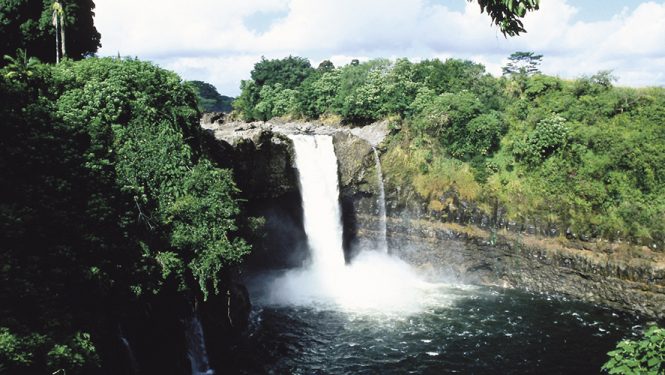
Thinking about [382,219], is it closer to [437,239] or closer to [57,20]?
[437,239]

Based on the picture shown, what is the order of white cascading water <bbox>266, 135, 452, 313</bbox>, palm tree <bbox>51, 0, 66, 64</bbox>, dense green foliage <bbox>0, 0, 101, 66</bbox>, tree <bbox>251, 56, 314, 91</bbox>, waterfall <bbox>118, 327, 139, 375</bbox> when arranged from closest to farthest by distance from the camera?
waterfall <bbox>118, 327, 139, 375</bbox> → palm tree <bbox>51, 0, 66, 64</bbox> → dense green foliage <bbox>0, 0, 101, 66</bbox> → white cascading water <bbox>266, 135, 452, 313</bbox> → tree <bbox>251, 56, 314, 91</bbox>

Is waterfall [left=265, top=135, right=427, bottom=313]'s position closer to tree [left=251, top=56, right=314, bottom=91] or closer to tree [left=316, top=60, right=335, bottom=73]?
tree [left=251, top=56, right=314, bottom=91]

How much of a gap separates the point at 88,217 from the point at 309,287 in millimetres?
15797

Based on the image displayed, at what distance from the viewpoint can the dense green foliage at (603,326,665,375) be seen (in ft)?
19.2

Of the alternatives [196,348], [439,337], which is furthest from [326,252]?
[196,348]

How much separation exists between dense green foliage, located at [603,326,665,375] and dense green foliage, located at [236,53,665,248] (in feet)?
78.0

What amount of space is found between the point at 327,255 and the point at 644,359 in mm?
25689

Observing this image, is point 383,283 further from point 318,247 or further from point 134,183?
point 134,183

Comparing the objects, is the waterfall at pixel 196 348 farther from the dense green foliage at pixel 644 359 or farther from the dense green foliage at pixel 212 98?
the dense green foliage at pixel 212 98

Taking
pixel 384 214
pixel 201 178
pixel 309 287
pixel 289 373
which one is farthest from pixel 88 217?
pixel 384 214

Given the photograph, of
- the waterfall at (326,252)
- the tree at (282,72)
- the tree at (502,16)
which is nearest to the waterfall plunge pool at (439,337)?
the waterfall at (326,252)

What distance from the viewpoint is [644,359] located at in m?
6.02

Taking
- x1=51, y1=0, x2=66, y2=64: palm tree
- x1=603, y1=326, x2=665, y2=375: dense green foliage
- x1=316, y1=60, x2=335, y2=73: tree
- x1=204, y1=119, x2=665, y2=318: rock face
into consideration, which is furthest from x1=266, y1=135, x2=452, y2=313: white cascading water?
x1=316, y1=60, x2=335, y2=73: tree

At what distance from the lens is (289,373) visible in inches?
750
